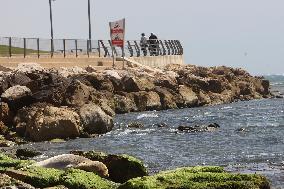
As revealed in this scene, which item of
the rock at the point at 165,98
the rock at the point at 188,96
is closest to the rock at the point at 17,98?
the rock at the point at 165,98

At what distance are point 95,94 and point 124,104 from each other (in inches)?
277

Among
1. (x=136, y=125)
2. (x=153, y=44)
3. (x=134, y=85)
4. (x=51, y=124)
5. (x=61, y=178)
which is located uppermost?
(x=153, y=44)

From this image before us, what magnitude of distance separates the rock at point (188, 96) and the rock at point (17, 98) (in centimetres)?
2380

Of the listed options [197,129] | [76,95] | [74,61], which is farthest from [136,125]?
[74,61]

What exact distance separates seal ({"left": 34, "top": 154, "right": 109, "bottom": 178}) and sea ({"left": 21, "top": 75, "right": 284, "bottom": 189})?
3164mm

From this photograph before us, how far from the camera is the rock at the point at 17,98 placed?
1281 inches

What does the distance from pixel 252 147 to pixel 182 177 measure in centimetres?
1203

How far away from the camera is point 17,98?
32781 mm

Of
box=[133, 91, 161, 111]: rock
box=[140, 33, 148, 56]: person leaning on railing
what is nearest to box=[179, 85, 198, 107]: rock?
box=[133, 91, 161, 111]: rock

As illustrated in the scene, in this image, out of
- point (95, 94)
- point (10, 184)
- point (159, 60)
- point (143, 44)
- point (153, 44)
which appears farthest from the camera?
point (159, 60)

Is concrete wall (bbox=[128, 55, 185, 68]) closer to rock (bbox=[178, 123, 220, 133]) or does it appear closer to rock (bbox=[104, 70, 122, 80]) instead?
rock (bbox=[104, 70, 122, 80])

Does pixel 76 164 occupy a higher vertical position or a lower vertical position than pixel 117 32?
lower

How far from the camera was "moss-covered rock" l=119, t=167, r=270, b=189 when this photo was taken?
1404cm

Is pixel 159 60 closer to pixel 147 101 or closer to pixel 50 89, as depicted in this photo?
pixel 147 101
